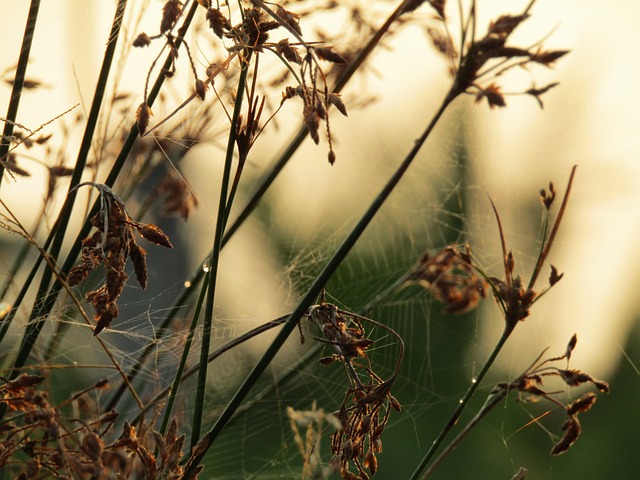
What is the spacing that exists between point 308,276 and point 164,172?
31 centimetres

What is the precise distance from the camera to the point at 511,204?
2.57 metres

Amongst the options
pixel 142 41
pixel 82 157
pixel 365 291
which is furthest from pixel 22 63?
pixel 365 291

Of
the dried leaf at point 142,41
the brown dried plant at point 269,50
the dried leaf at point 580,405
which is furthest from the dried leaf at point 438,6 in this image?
the dried leaf at point 580,405

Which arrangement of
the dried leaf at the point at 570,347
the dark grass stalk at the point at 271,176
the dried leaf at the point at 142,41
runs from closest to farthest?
the dried leaf at the point at 142,41
the dried leaf at the point at 570,347
the dark grass stalk at the point at 271,176

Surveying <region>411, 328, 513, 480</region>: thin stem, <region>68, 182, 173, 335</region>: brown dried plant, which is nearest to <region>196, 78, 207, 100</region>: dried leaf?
<region>68, 182, 173, 335</region>: brown dried plant

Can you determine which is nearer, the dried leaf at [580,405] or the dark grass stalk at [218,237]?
the dark grass stalk at [218,237]

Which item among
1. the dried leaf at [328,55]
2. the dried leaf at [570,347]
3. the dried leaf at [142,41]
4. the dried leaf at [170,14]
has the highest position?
the dried leaf at [170,14]

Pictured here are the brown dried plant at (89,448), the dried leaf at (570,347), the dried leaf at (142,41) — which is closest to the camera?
the brown dried plant at (89,448)

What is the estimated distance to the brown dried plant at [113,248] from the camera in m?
0.63

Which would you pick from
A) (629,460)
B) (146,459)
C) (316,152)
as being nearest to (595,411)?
(629,460)

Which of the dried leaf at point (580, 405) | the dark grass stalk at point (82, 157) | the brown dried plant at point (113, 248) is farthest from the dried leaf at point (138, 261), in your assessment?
the dried leaf at point (580, 405)

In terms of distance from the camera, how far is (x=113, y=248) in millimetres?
631

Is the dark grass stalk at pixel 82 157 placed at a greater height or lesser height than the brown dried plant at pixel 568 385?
greater

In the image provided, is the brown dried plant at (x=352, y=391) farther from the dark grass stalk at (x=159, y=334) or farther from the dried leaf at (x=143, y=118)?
the dark grass stalk at (x=159, y=334)
